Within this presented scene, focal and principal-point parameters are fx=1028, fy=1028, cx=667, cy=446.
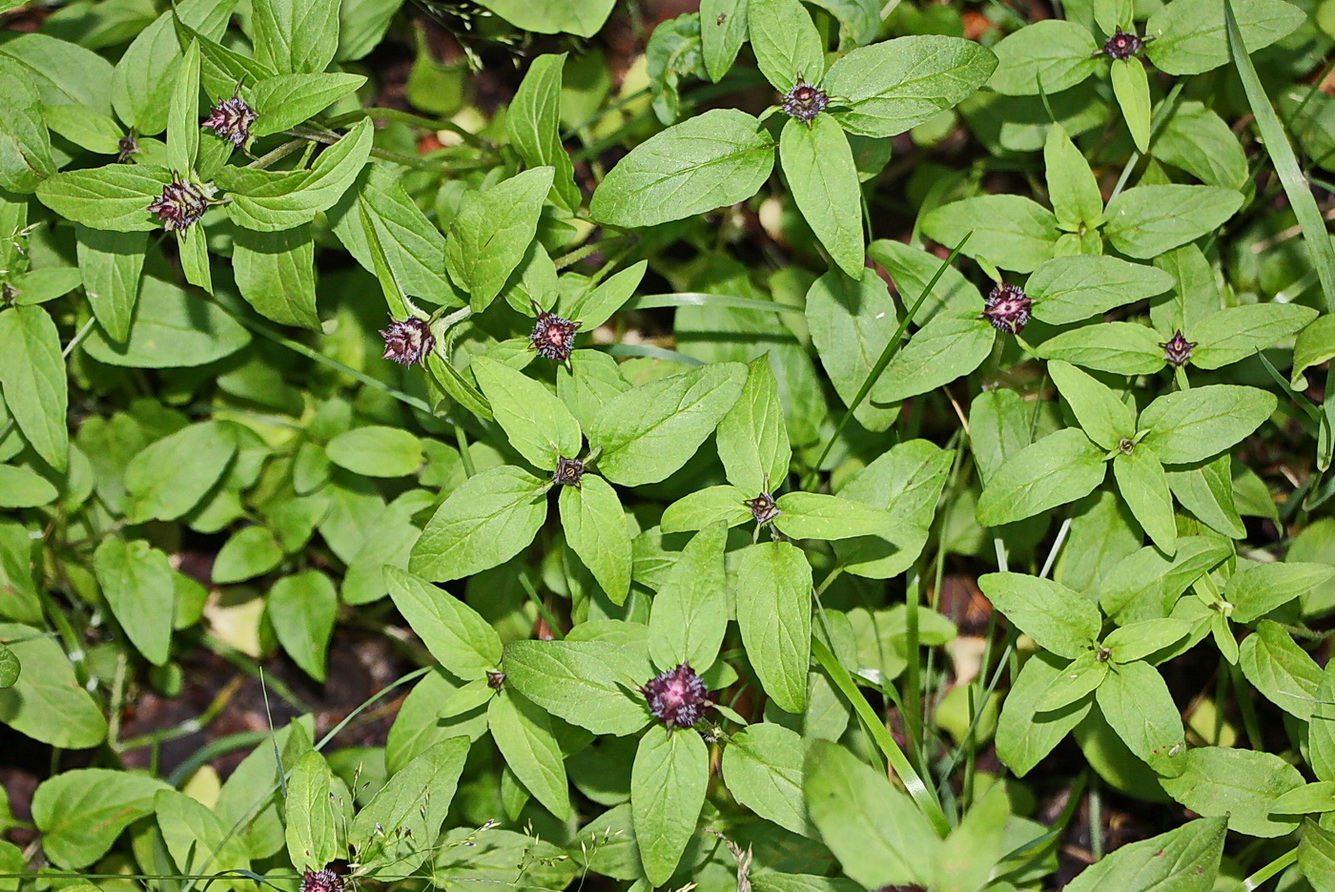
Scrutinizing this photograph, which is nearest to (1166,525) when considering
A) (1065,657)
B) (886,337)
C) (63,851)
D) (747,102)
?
(1065,657)

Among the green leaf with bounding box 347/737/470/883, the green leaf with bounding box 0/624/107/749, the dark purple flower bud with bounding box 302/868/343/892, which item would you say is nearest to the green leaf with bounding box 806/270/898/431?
the green leaf with bounding box 347/737/470/883

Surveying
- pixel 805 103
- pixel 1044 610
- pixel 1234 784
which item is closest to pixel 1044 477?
pixel 1044 610

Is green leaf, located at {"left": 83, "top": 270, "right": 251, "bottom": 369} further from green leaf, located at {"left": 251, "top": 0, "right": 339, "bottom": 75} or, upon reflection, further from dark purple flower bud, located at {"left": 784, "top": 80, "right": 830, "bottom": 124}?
dark purple flower bud, located at {"left": 784, "top": 80, "right": 830, "bottom": 124}

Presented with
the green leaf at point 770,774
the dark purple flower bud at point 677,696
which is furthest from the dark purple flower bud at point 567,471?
the green leaf at point 770,774

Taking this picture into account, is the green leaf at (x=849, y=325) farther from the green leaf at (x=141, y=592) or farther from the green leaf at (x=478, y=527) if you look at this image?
the green leaf at (x=141, y=592)

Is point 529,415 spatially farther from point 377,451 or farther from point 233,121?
point 233,121

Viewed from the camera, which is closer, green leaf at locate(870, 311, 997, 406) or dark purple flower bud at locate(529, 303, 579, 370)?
dark purple flower bud at locate(529, 303, 579, 370)

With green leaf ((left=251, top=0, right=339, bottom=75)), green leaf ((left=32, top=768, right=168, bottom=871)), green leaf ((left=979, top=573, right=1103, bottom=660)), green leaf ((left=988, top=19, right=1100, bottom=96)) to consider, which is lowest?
green leaf ((left=32, top=768, right=168, bottom=871))
